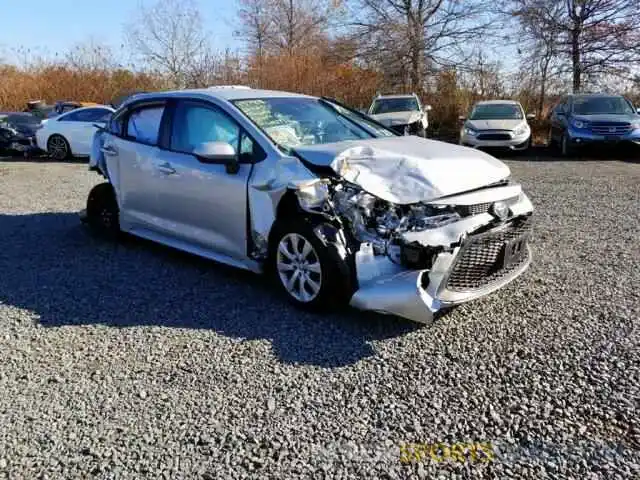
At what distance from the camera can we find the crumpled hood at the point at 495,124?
14578 millimetres

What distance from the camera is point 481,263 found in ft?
12.9

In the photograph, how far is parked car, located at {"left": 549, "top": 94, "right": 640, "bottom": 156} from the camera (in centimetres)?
1339

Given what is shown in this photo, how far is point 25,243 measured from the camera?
255 inches

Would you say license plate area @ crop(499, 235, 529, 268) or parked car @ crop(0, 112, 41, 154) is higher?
parked car @ crop(0, 112, 41, 154)

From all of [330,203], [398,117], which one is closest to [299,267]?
[330,203]

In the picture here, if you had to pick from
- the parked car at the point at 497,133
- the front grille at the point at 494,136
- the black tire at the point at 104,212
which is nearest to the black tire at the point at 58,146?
the black tire at the point at 104,212

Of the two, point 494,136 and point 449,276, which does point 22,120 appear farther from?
point 449,276

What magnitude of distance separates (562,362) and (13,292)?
14.2ft

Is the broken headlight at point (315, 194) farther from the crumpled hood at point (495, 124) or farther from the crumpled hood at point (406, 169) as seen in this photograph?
the crumpled hood at point (495, 124)

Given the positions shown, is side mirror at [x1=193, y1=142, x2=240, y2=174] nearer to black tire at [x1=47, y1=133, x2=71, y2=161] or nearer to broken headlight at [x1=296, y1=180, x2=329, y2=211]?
broken headlight at [x1=296, y1=180, x2=329, y2=211]

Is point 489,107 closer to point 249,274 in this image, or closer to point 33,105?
point 249,274

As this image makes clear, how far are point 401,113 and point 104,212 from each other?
1138 centimetres

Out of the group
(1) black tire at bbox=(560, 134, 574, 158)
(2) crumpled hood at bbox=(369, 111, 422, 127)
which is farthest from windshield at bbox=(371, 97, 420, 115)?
(1) black tire at bbox=(560, 134, 574, 158)

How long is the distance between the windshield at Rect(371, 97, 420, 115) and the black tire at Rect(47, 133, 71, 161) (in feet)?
28.4
